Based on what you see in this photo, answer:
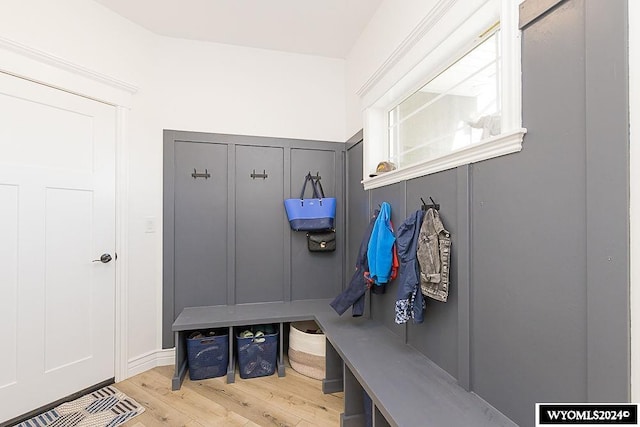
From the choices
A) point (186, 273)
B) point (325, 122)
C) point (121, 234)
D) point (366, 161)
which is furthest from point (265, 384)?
point (325, 122)

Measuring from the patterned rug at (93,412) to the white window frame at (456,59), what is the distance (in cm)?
228

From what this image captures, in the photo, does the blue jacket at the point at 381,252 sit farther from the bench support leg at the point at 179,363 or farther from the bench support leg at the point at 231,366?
the bench support leg at the point at 179,363

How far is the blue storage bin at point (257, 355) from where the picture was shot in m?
2.40

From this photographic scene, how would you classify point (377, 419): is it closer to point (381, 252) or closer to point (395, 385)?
point (395, 385)

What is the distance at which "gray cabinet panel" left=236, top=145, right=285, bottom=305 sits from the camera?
2.82 metres

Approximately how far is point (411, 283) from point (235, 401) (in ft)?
4.88

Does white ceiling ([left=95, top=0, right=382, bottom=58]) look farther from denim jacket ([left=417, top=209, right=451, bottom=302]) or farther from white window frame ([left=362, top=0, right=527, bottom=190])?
denim jacket ([left=417, top=209, right=451, bottom=302])

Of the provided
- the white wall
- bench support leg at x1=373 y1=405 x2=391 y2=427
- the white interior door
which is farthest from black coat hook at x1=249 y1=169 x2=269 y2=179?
bench support leg at x1=373 y1=405 x2=391 y2=427

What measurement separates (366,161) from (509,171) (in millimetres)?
1355

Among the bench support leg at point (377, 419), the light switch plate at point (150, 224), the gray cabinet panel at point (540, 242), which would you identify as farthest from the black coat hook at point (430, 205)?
the light switch plate at point (150, 224)

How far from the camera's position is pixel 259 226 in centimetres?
287

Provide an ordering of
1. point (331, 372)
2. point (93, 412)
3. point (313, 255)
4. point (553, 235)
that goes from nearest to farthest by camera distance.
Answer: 1. point (553, 235)
2. point (93, 412)
3. point (331, 372)
4. point (313, 255)

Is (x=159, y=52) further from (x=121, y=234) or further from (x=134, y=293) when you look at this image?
(x=134, y=293)

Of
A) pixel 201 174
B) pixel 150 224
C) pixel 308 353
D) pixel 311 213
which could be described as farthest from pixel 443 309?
pixel 150 224
